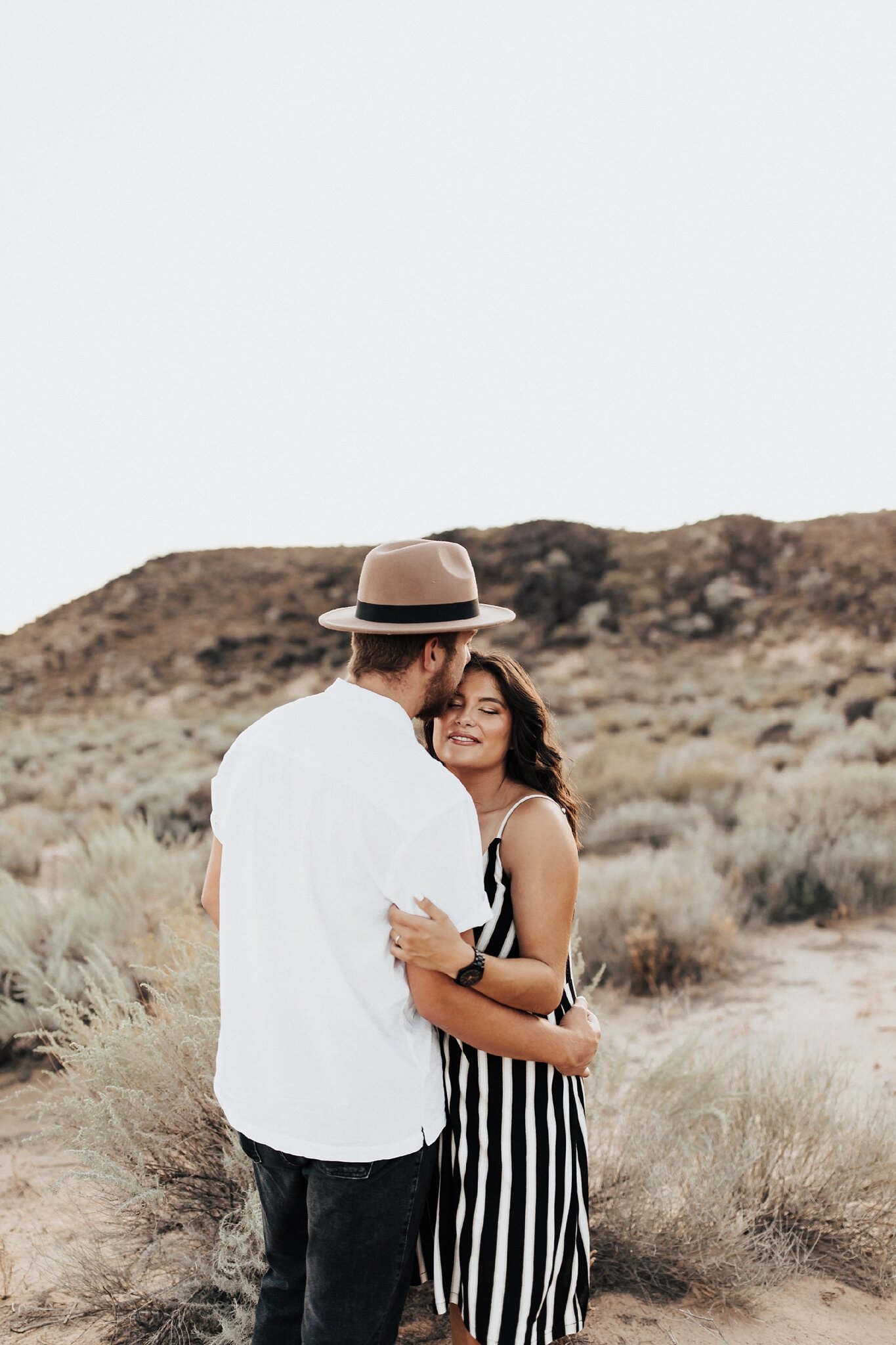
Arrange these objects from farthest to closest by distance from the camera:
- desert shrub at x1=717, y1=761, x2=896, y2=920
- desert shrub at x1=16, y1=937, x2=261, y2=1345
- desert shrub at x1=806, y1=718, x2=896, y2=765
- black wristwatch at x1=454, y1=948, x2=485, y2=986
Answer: desert shrub at x1=806, y1=718, x2=896, y2=765 < desert shrub at x1=717, y1=761, x2=896, y2=920 < desert shrub at x1=16, y1=937, x2=261, y2=1345 < black wristwatch at x1=454, y1=948, x2=485, y2=986

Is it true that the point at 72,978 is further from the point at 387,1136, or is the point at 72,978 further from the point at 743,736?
the point at 743,736

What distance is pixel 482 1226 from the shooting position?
207 cm

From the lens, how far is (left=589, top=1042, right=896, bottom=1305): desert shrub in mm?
3031

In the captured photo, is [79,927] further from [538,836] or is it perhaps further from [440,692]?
[440,692]

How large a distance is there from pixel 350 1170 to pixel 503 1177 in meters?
0.53

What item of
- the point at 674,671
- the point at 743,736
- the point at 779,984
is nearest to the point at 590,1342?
the point at 779,984

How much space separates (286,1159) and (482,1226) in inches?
23.5

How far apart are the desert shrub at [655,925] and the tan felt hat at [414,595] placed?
469 cm

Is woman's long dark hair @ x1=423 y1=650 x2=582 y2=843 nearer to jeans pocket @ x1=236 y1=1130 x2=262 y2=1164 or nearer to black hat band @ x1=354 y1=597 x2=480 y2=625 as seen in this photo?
black hat band @ x1=354 y1=597 x2=480 y2=625

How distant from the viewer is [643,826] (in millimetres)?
9703

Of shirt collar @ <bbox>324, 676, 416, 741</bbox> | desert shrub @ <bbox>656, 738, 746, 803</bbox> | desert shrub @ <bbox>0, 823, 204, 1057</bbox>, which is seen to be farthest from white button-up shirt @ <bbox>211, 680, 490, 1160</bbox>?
desert shrub @ <bbox>656, 738, 746, 803</bbox>

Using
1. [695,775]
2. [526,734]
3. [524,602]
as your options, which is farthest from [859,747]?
[524,602]

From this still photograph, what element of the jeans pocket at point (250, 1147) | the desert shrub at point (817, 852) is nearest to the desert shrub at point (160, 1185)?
the jeans pocket at point (250, 1147)

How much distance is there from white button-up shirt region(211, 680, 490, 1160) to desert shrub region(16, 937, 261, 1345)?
49.3 inches
